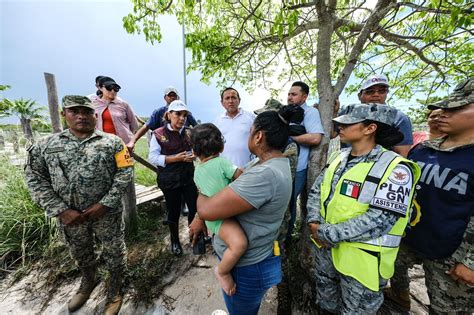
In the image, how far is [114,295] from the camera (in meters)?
2.40

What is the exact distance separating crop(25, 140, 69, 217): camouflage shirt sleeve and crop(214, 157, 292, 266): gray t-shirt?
1.79 m

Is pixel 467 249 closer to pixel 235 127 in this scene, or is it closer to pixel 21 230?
pixel 235 127

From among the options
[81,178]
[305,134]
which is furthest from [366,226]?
[81,178]

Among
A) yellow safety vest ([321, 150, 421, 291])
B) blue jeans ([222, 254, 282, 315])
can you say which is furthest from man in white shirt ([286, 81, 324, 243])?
blue jeans ([222, 254, 282, 315])

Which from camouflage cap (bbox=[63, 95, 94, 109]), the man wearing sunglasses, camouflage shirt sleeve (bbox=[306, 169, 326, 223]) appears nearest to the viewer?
camouflage shirt sleeve (bbox=[306, 169, 326, 223])

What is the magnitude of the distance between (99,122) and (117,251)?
6.59ft

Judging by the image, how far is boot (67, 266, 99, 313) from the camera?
241 cm

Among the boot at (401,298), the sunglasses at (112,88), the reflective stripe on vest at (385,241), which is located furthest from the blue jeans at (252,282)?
the sunglasses at (112,88)

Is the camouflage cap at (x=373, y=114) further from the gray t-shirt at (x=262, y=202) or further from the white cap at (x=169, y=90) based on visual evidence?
the white cap at (x=169, y=90)

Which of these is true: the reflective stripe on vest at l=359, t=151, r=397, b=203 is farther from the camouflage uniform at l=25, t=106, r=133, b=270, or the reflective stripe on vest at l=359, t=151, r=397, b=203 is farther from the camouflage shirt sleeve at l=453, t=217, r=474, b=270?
the camouflage uniform at l=25, t=106, r=133, b=270

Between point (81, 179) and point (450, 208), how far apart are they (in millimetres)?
3288

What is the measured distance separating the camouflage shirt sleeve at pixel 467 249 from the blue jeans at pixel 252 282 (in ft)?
4.44

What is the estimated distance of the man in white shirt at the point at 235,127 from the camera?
2.85 metres

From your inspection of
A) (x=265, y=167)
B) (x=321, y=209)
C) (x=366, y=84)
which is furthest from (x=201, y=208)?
(x=366, y=84)
